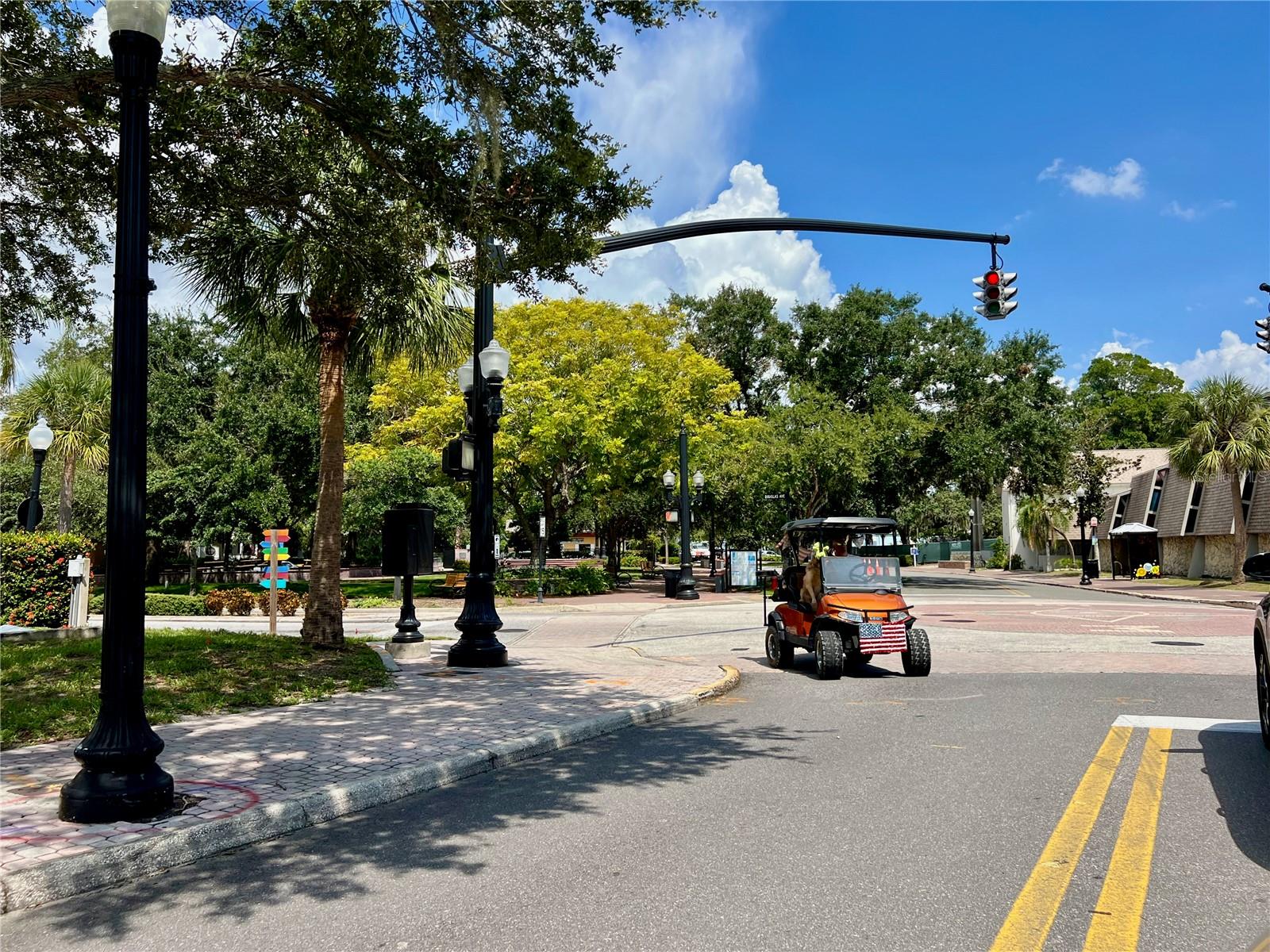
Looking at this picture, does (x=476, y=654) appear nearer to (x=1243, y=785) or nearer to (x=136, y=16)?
(x=136, y=16)

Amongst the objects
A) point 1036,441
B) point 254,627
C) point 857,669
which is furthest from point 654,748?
point 1036,441

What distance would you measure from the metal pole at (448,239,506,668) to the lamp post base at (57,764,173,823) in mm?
7085

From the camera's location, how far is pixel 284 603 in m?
25.8

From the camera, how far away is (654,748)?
25.1ft

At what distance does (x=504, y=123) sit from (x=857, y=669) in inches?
332

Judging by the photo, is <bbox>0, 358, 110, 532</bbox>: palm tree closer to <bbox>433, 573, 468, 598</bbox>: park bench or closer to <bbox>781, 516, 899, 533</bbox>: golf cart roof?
<bbox>433, 573, 468, 598</bbox>: park bench

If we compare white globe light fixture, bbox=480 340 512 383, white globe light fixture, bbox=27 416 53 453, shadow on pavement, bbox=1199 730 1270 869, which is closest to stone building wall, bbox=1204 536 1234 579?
shadow on pavement, bbox=1199 730 1270 869

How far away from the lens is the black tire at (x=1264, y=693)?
6840mm

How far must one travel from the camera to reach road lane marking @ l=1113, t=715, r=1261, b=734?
8.03m

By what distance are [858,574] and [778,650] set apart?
195 cm

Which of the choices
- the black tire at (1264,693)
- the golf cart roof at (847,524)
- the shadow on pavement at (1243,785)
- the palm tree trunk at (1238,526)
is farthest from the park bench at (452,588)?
the palm tree trunk at (1238,526)

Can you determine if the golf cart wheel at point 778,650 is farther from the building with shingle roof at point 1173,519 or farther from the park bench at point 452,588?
the building with shingle roof at point 1173,519

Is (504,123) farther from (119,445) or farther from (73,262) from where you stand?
(73,262)

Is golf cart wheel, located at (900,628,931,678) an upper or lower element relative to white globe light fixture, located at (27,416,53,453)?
lower
